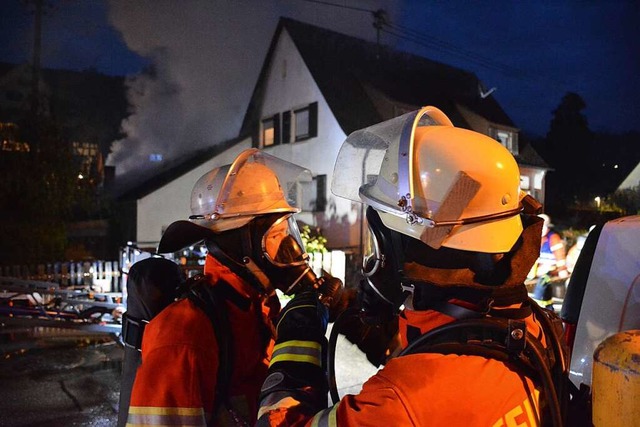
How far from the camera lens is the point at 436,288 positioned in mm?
1342

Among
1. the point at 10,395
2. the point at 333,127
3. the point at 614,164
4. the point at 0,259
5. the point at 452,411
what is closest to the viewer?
the point at 452,411

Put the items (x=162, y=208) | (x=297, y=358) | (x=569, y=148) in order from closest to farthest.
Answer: (x=297, y=358) < (x=162, y=208) < (x=569, y=148)

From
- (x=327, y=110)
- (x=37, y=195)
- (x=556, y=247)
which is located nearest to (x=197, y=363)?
(x=556, y=247)

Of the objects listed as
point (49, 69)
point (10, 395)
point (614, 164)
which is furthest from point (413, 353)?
point (614, 164)

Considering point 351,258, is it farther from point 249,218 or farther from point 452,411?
point 452,411

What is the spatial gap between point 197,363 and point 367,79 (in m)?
17.2

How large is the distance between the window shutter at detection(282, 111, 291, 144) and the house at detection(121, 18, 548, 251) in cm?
4

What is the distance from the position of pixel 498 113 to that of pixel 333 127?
843 cm

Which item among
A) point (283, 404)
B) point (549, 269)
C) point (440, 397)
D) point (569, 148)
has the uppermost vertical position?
point (569, 148)

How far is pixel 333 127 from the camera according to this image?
15.6m

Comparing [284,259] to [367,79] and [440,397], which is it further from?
[367,79]

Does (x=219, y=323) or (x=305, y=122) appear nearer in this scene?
(x=219, y=323)

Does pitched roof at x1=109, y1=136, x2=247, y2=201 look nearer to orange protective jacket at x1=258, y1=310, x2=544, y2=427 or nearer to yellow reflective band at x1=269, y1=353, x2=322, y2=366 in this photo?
yellow reflective band at x1=269, y1=353, x2=322, y2=366

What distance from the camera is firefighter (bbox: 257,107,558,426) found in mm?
1115
